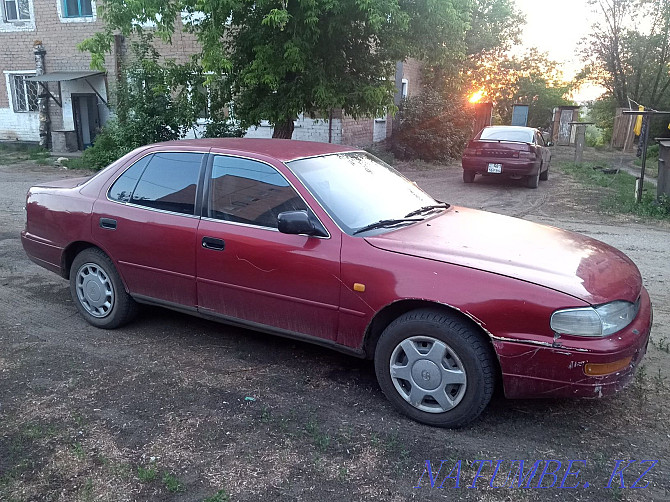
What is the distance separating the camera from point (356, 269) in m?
3.55

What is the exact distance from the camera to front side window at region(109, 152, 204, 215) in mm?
4340

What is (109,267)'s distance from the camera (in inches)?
185

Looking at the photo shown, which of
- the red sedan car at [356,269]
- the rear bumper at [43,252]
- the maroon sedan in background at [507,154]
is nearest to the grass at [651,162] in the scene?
the maroon sedan in background at [507,154]

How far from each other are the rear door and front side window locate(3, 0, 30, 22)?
19.5 m

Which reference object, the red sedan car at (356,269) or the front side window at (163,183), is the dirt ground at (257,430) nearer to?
the red sedan car at (356,269)

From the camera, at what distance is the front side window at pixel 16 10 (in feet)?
66.1

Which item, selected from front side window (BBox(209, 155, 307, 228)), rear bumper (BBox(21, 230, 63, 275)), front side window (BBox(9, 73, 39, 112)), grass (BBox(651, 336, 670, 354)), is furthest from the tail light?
front side window (BBox(9, 73, 39, 112))

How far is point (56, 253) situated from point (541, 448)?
4.14 m

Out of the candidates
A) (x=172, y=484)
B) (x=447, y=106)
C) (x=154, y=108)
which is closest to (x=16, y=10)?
(x=154, y=108)

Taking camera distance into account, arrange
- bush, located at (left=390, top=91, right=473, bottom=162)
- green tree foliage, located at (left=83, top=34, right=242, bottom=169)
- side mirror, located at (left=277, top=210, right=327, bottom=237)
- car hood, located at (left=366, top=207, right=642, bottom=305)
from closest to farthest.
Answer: car hood, located at (left=366, top=207, right=642, bottom=305)
side mirror, located at (left=277, top=210, right=327, bottom=237)
green tree foliage, located at (left=83, top=34, right=242, bottom=169)
bush, located at (left=390, top=91, right=473, bottom=162)

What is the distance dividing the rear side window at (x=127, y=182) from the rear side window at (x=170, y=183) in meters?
0.04

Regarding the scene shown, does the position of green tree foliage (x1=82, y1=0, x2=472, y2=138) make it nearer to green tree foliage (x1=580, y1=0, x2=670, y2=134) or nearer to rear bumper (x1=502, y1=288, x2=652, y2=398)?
rear bumper (x1=502, y1=288, x2=652, y2=398)

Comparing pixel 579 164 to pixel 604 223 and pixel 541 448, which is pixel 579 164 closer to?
pixel 604 223

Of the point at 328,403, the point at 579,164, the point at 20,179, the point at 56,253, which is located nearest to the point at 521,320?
the point at 328,403
